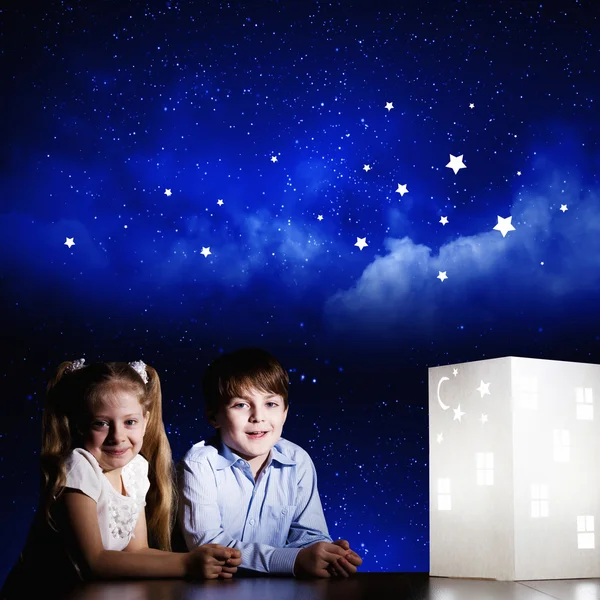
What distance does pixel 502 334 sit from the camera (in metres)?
3.06

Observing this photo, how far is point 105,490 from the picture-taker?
1849mm

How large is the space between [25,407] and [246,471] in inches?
42.2

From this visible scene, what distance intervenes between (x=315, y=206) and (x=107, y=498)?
5.06ft

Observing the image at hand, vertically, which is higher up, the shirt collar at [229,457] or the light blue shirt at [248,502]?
the shirt collar at [229,457]

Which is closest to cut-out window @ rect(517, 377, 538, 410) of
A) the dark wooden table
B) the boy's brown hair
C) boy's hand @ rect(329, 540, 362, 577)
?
the dark wooden table

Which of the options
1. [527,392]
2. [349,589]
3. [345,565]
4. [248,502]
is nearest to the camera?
[349,589]

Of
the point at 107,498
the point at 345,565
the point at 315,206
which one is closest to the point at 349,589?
the point at 345,565

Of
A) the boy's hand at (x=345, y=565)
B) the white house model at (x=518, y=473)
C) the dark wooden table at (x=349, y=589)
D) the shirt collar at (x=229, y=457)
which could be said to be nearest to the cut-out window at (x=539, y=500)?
the white house model at (x=518, y=473)

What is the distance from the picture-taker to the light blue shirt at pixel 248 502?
195 cm

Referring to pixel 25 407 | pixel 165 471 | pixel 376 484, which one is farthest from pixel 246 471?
pixel 25 407

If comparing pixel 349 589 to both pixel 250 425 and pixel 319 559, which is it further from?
pixel 250 425

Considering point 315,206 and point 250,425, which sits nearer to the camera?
point 250,425

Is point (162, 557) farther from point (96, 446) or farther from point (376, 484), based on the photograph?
point (376, 484)

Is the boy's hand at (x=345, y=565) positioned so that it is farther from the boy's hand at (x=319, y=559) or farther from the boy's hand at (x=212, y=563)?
the boy's hand at (x=212, y=563)
